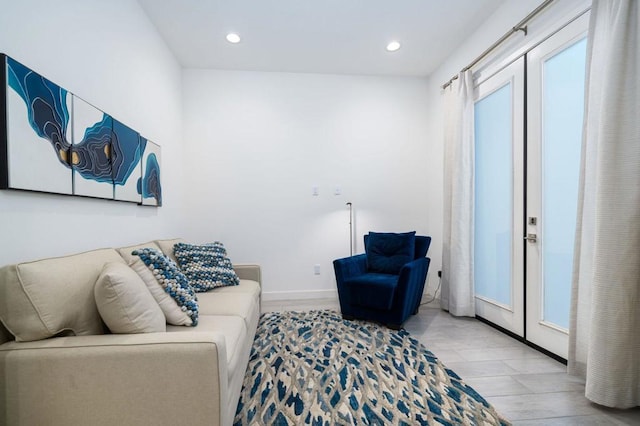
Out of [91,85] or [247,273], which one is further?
[247,273]

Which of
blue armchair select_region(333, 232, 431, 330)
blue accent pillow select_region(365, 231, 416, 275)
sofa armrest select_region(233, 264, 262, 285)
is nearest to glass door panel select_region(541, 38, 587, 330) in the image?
blue armchair select_region(333, 232, 431, 330)

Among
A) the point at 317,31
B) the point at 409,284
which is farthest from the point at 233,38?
the point at 409,284

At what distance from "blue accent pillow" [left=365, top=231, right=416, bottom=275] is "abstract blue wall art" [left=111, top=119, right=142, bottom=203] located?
232 cm

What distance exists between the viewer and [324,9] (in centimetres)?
274

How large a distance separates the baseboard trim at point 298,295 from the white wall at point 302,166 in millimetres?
18

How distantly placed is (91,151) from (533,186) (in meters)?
3.20

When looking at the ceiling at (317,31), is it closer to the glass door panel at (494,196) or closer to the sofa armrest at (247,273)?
the glass door panel at (494,196)

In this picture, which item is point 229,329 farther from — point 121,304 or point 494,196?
point 494,196

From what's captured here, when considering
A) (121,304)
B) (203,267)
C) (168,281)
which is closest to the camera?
(121,304)

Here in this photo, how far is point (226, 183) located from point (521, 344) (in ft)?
11.2

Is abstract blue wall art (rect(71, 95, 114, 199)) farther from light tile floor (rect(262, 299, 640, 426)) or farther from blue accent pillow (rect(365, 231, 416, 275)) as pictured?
light tile floor (rect(262, 299, 640, 426))

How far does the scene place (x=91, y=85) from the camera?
1.97m

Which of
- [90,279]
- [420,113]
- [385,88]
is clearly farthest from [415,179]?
[90,279]

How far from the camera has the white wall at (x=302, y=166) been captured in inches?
150
